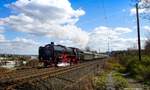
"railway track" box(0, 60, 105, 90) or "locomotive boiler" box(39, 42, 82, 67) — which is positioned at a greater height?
"locomotive boiler" box(39, 42, 82, 67)

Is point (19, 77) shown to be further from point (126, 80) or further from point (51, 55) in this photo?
point (51, 55)

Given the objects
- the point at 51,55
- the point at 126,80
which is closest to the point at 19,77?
the point at 126,80

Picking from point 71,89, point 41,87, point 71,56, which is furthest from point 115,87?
point 71,56

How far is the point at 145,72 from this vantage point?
2669cm

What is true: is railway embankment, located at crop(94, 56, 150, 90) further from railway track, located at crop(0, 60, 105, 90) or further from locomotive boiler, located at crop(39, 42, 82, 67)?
locomotive boiler, located at crop(39, 42, 82, 67)

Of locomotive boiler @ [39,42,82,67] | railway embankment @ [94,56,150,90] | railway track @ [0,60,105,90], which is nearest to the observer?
railway track @ [0,60,105,90]

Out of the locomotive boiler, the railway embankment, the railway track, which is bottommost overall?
the railway embankment

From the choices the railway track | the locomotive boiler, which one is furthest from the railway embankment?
the locomotive boiler

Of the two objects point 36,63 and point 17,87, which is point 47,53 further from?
point 17,87

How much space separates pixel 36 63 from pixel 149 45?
19.5m

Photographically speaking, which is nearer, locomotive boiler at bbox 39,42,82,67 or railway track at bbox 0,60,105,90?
railway track at bbox 0,60,105,90

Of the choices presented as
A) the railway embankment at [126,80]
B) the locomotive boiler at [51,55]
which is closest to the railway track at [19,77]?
the railway embankment at [126,80]

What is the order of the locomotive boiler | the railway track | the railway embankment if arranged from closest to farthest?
the railway track, the railway embankment, the locomotive boiler

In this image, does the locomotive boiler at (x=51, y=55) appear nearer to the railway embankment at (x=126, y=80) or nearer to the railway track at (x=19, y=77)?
the railway embankment at (x=126, y=80)
